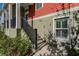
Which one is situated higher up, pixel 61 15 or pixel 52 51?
pixel 61 15

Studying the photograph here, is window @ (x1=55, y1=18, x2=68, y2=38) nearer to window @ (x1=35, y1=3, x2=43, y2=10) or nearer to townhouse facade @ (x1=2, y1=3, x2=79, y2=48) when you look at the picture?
townhouse facade @ (x1=2, y1=3, x2=79, y2=48)

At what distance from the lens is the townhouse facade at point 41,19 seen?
10.6 feet

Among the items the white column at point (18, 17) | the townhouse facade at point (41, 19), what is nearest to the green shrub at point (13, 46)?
the townhouse facade at point (41, 19)

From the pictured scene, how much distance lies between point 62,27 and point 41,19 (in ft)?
1.17

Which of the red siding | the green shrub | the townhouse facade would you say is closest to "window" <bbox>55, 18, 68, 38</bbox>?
the townhouse facade

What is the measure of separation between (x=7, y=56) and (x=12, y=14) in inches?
25.7

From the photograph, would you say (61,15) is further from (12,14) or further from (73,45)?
(12,14)

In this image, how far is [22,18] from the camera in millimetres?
3367

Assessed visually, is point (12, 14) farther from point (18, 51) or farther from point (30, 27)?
point (18, 51)

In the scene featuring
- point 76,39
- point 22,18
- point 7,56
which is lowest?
point 7,56

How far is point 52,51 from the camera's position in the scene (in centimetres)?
330

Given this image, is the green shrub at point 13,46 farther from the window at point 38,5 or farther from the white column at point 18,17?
the window at point 38,5

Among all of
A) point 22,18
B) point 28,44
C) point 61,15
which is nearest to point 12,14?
point 22,18

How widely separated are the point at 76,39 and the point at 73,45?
100 millimetres
